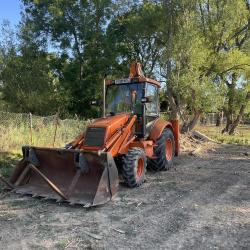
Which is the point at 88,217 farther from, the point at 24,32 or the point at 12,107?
the point at 24,32

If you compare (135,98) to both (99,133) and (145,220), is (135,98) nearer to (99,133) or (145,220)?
(99,133)

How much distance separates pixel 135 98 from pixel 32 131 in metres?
5.64

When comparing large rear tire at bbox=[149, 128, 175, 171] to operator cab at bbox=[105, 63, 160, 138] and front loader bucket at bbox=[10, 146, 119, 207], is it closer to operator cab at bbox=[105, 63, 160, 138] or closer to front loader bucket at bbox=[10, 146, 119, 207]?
operator cab at bbox=[105, 63, 160, 138]

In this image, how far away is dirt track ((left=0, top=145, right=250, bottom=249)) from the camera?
536cm

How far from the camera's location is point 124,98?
980 centimetres

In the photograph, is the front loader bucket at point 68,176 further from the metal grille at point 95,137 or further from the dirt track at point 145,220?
the metal grille at point 95,137

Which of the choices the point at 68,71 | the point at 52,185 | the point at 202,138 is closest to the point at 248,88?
the point at 202,138

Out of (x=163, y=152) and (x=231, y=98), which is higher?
(x=231, y=98)

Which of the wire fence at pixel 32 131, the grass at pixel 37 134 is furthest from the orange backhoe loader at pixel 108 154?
the wire fence at pixel 32 131

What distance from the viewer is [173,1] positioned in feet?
64.8

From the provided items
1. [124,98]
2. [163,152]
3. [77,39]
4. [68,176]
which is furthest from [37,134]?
[77,39]

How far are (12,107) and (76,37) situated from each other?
6.02m

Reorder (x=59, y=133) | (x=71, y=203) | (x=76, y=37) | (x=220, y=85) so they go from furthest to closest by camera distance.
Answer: (x=76, y=37), (x=220, y=85), (x=59, y=133), (x=71, y=203)

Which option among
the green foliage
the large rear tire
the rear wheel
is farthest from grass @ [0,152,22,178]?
the green foliage
